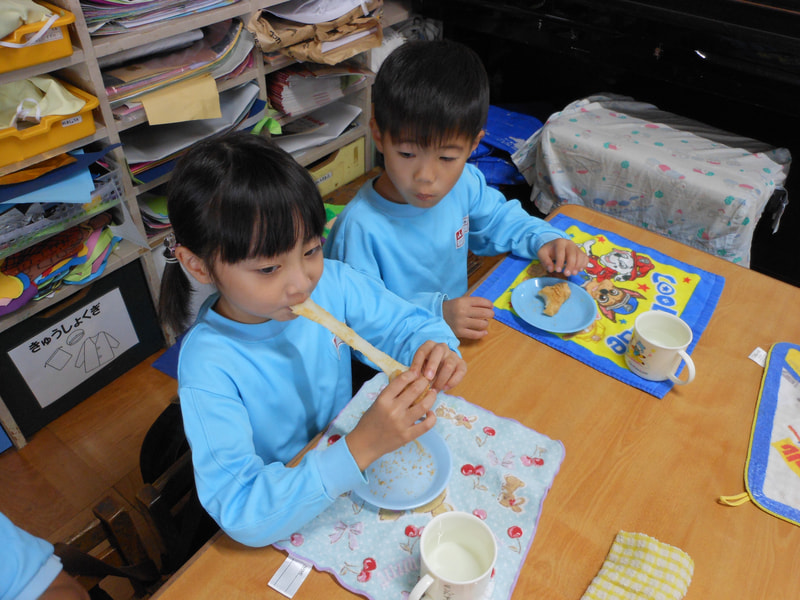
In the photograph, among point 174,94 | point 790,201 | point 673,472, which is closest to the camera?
point 673,472

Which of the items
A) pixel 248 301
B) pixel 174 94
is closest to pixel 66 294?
pixel 174 94

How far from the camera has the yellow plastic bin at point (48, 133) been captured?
1.27 meters

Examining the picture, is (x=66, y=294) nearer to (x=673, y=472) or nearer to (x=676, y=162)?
(x=673, y=472)

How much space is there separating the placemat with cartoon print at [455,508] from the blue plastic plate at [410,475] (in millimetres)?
14

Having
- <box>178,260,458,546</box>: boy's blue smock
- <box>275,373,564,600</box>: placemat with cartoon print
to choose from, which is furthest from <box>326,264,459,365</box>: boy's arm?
<box>275,373,564,600</box>: placemat with cartoon print

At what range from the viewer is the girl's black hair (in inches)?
27.3

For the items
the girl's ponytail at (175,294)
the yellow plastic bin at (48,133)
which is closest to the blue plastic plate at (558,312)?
the girl's ponytail at (175,294)

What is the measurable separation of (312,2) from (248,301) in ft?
4.88

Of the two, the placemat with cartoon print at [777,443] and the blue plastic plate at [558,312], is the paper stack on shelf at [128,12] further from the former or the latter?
the placemat with cartoon print at [777,443]

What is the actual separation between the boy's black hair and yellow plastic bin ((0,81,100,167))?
79 cm

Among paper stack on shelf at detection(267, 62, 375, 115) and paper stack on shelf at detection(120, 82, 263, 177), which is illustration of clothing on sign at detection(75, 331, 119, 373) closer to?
paper stack on shelf at detection(120, 82, 263, 177)

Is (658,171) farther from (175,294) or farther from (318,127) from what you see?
(175,294)

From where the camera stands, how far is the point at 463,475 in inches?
30.4

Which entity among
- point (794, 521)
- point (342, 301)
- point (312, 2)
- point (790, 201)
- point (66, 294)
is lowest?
point (790, 201)
